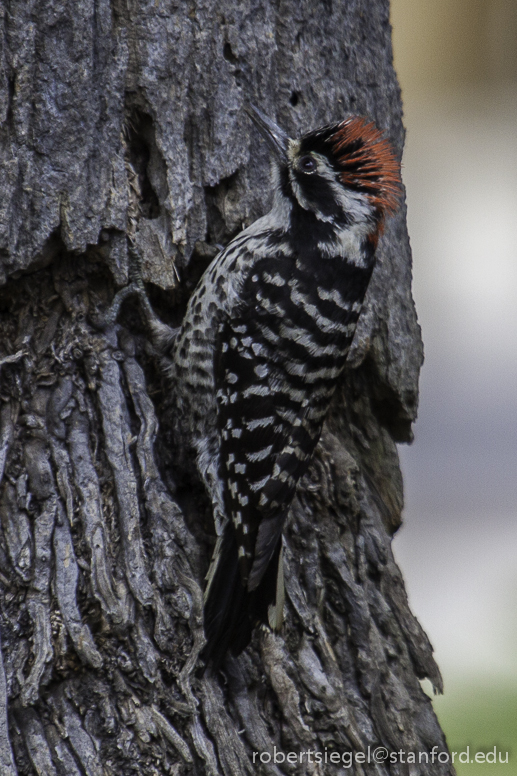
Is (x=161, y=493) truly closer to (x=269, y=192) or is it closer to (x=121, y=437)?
(x=121, y=437)

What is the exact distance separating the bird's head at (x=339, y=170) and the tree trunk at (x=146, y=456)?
0.12 m

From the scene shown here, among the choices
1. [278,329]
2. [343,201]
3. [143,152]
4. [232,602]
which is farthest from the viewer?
[343,201]

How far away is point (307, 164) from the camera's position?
106 inches

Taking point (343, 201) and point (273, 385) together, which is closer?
point (273, 385)

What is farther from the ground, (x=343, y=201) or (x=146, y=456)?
(x=343, y=201)

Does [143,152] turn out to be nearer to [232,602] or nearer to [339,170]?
[339,170]

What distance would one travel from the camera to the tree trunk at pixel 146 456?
2150 mm

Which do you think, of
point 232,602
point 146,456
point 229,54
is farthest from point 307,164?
point 232,602

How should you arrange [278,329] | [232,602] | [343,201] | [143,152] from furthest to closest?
1. [343,201]
2. [278,329]
3. [143,152]
4. [232,602]

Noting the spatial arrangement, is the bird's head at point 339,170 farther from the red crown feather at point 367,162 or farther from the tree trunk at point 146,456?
the tree trunk at point 146,456

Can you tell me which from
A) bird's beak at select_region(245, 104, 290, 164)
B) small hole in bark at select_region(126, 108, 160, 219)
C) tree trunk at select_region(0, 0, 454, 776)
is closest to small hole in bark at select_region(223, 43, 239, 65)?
tree trunk at select_region(0, 0, 454, 776)

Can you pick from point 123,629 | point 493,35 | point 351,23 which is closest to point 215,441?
point 123,629

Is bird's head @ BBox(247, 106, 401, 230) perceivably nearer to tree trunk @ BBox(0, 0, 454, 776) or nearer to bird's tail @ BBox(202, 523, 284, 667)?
tree trunk @ BBox(0, 0, 454, 776)

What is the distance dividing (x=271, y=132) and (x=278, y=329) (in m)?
0.66
